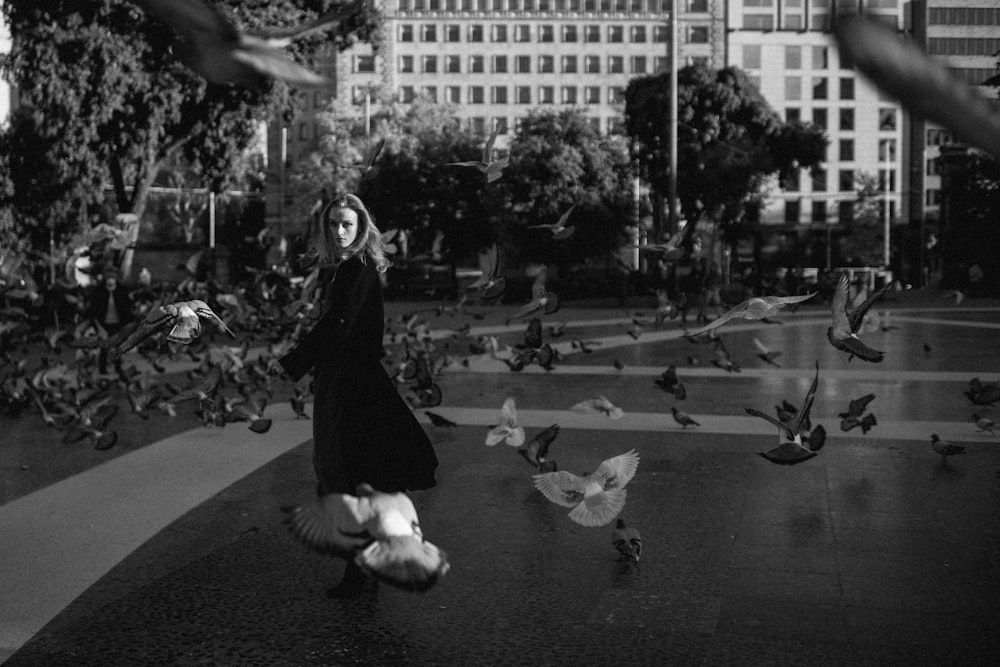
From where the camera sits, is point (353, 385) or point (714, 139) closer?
point (353, 385)

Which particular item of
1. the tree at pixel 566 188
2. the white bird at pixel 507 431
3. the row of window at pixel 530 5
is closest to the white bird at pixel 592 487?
the white bird at pixel 507 431

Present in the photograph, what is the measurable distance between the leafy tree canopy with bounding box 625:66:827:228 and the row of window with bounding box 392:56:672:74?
53.7 meters

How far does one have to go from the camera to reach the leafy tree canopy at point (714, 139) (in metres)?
45.8

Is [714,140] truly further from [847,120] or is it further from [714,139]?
[847,120]

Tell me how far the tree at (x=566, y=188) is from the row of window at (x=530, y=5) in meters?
58.3

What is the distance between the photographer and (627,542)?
17.0 feet

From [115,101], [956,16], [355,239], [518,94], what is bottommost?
[355,239]

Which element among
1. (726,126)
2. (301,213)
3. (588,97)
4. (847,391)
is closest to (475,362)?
(847,391)

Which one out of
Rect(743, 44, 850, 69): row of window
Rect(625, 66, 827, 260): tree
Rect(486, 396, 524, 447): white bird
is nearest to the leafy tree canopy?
Rect(625, 66, 827, 260): tree

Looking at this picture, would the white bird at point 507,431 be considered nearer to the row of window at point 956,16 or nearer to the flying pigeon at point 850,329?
the flying pigeon at point 850,329

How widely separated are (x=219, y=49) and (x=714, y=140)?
155ft

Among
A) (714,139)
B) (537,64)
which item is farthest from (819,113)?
(714,139)

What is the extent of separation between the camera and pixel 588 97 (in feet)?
337

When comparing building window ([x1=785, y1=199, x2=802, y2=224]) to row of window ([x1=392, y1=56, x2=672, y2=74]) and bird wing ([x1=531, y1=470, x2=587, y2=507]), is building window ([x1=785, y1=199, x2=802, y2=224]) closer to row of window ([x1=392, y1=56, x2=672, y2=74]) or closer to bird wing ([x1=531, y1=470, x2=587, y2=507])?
row of window ([x1=392, y1=56, x2=672, y2=74])
